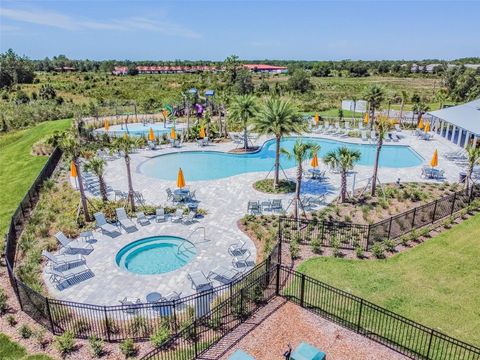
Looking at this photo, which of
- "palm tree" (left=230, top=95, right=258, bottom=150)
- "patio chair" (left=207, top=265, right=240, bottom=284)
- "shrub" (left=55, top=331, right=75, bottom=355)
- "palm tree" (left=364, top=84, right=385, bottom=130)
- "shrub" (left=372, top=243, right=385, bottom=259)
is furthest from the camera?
"palm tree" (left=364, top=84, right=385, bottom=130)

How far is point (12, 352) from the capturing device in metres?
11.0

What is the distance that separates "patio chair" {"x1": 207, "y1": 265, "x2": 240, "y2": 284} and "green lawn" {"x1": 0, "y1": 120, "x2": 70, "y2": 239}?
11.9m

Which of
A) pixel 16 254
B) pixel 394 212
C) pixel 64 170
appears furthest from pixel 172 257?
pixel 64 170

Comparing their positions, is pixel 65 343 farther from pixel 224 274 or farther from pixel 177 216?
pixel 177 216

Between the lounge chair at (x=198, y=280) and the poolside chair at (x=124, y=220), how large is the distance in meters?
5.95

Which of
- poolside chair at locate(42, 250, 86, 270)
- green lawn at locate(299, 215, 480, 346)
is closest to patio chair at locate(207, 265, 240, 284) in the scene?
green lawn at locate(299, 215, 480, 346)

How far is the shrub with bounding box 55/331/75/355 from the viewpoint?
35.6 ft

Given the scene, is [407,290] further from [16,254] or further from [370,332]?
[16,254]

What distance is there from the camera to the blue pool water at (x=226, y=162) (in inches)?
1168

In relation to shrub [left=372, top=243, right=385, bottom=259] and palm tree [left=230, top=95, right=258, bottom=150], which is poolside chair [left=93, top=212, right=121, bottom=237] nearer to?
shrub [left=372, top=243, right=385, bottom=259]

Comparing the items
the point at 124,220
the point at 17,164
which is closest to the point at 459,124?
the point at 124,220

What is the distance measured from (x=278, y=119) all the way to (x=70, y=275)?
47.2 feet

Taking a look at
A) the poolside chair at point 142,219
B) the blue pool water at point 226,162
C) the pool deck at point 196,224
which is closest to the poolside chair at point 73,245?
the pool deck at point 196,224

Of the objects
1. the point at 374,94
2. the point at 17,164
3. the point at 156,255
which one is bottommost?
the point at 156,255
